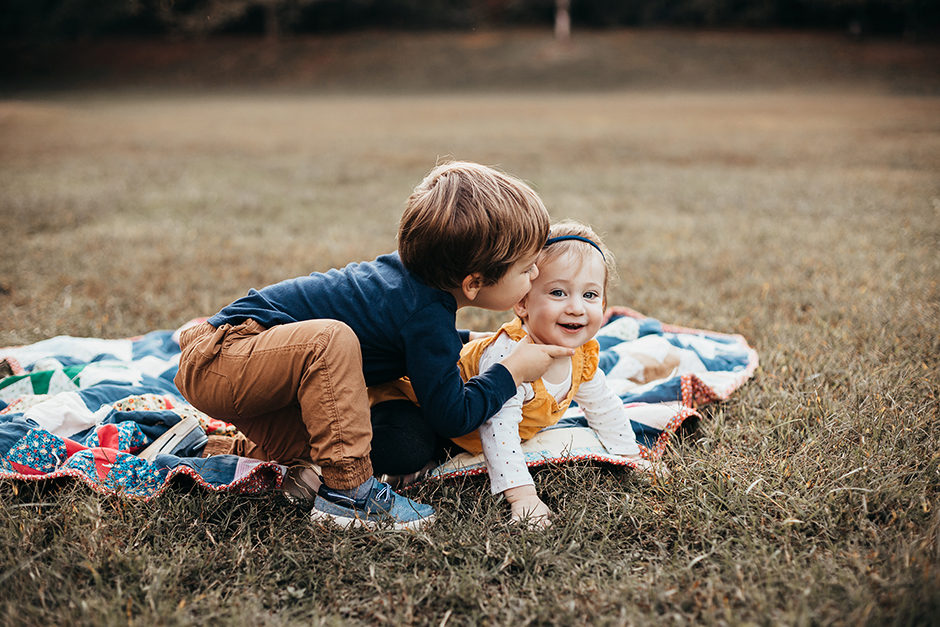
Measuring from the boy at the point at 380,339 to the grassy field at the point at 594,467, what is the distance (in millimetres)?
237

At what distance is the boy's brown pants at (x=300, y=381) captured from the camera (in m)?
1.88

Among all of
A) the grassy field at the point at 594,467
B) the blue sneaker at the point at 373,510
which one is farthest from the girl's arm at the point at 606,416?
the blue sneaker at the point at 373,510

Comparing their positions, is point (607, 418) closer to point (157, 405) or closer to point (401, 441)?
point (401, 441)

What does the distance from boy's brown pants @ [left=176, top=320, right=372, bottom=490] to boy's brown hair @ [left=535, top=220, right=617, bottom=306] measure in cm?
71

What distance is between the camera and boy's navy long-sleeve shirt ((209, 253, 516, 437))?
1.92 m

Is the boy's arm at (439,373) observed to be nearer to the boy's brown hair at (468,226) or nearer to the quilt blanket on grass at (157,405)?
the boy's brown hair at (468,226)

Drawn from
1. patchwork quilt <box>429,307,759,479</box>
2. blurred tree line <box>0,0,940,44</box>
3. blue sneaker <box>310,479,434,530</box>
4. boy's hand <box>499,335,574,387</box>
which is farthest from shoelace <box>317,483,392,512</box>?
blurred tree line <box>0,0,940,44</box>

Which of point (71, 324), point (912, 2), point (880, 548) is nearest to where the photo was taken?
point (880, 548)

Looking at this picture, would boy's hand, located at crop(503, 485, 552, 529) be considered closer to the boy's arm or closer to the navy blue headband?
the boy's arm

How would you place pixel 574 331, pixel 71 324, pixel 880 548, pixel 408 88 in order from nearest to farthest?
pixel 880 548 → pixel 574 331 → pixel 71 324 → pixel 408 88

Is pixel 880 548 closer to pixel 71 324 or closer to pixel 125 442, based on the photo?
pixel 125 442

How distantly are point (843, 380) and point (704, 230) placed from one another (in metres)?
3.17

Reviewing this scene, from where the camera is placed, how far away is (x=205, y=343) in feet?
6.54

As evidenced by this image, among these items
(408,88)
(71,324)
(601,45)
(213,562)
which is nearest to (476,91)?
(408,88)
